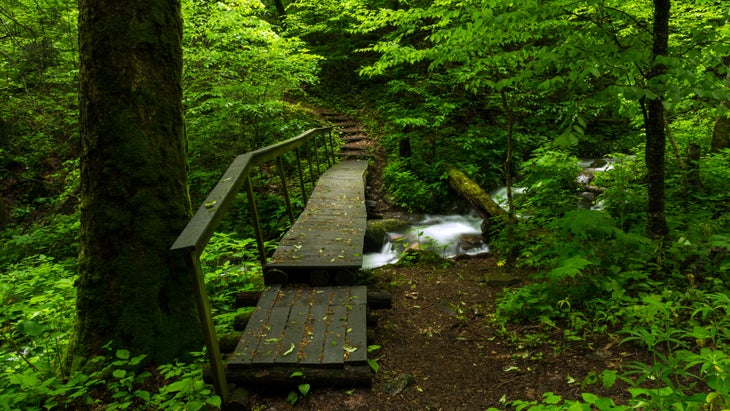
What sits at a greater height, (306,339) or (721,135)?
(721,135)

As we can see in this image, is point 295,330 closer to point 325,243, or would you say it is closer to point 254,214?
point 254,214

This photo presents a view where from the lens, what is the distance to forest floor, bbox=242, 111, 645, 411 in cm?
268

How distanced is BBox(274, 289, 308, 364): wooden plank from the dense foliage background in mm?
590

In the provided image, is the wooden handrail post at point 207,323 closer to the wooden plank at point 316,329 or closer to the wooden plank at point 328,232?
the wooden plank at point 316,329

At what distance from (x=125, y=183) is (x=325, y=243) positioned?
2208 millimetres

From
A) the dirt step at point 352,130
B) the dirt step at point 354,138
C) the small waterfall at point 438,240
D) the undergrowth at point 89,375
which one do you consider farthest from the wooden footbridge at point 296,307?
the dirt step at point 352,130

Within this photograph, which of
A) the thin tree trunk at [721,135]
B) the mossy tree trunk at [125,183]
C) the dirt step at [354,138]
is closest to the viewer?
the mossy tree trunk at [125,183]

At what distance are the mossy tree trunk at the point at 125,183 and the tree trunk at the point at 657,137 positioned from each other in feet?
14.5

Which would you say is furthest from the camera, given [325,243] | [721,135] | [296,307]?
[721,135]

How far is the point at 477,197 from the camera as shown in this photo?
8297 millimetres

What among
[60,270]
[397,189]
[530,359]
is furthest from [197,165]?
[530,359]

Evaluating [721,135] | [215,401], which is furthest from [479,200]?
[215,401]

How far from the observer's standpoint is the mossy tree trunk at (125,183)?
2.98 m

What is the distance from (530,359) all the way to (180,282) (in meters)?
3.02
